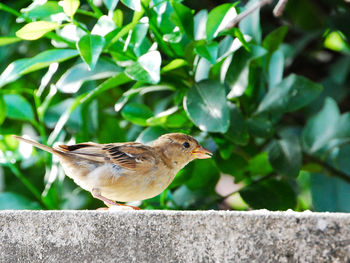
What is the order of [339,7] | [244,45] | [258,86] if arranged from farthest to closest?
[339,7], [258,86], [244,45]

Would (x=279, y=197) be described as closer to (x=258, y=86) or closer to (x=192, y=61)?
(x=258, y=86)

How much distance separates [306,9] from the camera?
3.49m

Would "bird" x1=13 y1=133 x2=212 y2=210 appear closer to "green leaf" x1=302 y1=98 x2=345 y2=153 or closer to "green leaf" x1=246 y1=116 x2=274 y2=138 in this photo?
"green leaf" x1=246 y1=116 x2=274 y2=138

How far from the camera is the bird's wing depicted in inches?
75.6

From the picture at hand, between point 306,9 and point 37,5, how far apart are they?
6.65 feet

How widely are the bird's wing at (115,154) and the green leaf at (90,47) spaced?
0.34 m

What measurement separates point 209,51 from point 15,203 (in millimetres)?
1209

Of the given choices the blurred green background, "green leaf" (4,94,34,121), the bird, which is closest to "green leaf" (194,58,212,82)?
the blurred green background

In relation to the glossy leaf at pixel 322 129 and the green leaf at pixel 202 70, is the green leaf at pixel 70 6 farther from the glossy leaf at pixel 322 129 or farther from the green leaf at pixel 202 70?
the glossy leaf at pixel 322 129

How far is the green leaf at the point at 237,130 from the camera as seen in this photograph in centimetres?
213

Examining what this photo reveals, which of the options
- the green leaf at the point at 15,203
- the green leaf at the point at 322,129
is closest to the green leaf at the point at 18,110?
the green leaf at the point at 15,203

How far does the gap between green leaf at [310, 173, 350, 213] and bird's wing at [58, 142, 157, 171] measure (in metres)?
0.92

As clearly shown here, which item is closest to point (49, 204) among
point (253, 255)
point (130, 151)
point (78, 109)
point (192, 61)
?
point (78, 109)

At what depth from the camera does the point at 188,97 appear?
207 centimetres
